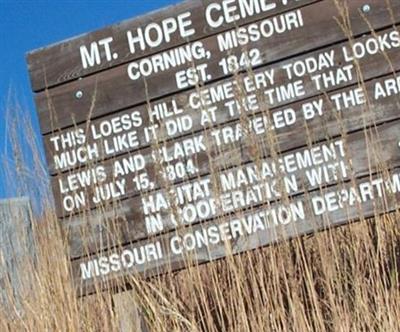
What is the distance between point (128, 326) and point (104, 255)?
0.23 metres

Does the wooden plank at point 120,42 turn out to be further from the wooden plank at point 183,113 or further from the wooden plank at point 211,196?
the wooden plank at point 211,196

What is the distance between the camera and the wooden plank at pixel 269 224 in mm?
2615

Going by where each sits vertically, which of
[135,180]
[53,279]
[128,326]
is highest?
[135,180]

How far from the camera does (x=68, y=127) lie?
298cm

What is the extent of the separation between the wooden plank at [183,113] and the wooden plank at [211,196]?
0.12 meters

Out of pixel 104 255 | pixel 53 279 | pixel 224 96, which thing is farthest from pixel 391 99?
pixel 53 279

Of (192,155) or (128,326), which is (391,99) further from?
(128,326)

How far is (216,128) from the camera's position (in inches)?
108

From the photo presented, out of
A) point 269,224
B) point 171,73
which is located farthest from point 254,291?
point 171,73

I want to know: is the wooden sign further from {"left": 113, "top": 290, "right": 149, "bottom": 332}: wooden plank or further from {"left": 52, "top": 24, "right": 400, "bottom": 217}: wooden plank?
{"left": 113, "top": 290, "right": 149, "bottom": 332}: wooden plank

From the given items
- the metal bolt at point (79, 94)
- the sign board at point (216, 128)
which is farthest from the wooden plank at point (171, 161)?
the metal bolt at point (79, 94)

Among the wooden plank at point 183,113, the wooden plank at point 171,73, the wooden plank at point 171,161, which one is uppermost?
the wooden plank at point 171,73

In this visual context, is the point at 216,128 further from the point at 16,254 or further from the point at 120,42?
the point at 16,254

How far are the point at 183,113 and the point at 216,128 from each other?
131 millimetres
